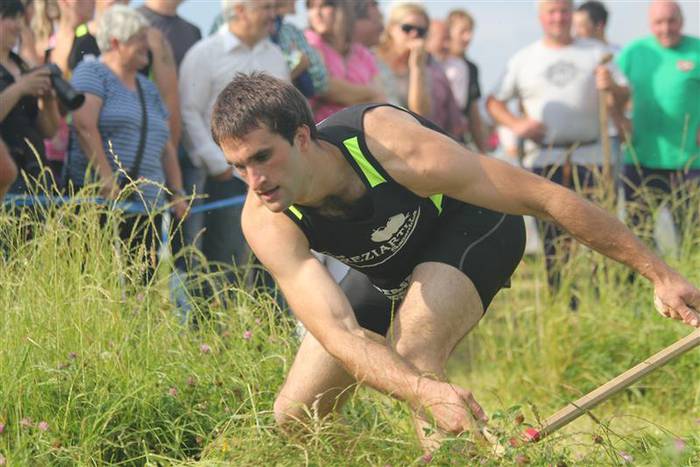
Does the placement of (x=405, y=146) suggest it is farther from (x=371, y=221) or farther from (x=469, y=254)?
(x=469, y=254)

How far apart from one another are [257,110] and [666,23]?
534 cm

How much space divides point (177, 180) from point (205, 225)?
36 cm

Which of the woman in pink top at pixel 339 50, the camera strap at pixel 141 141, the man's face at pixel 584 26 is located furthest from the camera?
the man's face at pixel 584 26

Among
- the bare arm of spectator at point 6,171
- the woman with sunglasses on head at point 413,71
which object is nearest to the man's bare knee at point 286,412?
the bare arm of spectator at point 6,171

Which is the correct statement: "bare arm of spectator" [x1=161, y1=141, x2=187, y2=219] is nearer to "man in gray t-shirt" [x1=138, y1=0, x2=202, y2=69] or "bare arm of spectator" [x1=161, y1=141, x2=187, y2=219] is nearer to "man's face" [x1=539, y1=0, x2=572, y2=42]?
"man in gray t-shirt" [x1=138, y1=0, x2=202, y2=69]

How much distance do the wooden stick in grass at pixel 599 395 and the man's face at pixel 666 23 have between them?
4.96 meters

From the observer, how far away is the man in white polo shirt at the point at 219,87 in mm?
7059

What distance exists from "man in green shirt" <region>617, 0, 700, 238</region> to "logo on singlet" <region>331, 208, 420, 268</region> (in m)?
4.17

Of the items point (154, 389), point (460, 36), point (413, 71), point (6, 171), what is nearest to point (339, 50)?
point (413, 71)

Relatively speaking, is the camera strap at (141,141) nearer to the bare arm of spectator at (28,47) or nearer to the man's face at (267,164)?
the bare arm of spectator at (28,47)

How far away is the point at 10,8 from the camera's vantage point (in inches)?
237

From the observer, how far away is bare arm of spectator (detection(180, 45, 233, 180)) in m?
7.07

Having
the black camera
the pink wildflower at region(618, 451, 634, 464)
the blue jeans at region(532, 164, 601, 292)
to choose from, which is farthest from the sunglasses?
the pink wildflower at region(618, 451, 634, 464)

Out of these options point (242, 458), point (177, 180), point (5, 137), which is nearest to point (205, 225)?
point (177, 180)
